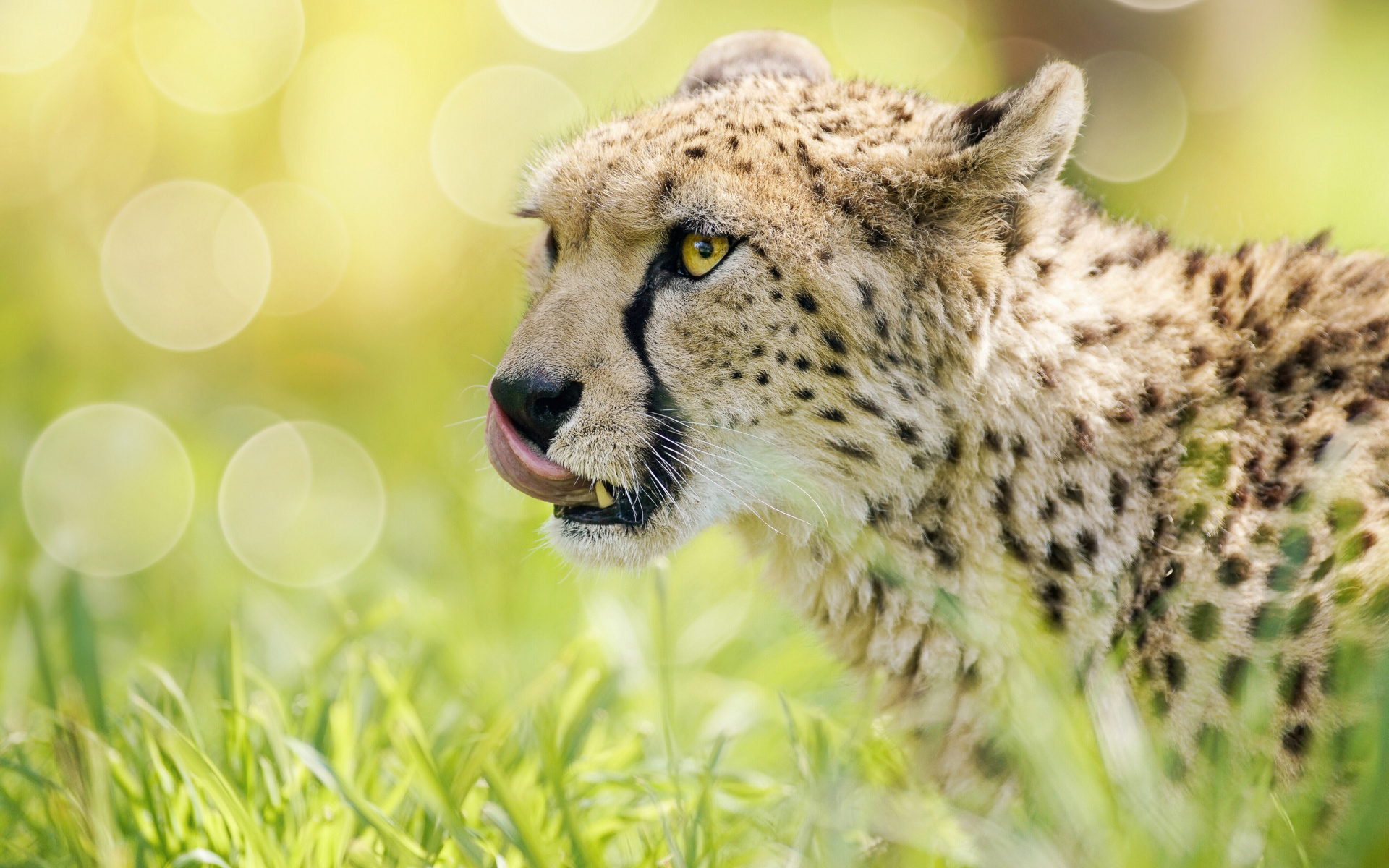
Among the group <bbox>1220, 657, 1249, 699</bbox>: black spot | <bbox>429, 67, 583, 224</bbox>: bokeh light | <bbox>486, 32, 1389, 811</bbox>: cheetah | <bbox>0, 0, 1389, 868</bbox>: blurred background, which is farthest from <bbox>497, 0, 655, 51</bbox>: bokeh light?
<bbox>1220, 657, 1249, 699</bbox>: black spot

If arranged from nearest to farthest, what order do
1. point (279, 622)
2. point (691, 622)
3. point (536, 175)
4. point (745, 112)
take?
point (745, 112), point (536, 175), point (279, 622), point (691, 622)

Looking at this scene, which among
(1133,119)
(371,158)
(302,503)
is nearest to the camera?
(302,503)

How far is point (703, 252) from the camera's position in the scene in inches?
98.6

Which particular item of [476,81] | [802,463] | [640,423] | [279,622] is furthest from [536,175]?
[476,81]

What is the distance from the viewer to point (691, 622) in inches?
164

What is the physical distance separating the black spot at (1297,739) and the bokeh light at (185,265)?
19.8 feet

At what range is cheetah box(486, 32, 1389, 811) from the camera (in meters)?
2.39

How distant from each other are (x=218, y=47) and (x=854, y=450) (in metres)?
5.70

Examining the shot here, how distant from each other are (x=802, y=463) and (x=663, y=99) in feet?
4.34

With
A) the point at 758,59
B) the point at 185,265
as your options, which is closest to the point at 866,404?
the point at 758,59

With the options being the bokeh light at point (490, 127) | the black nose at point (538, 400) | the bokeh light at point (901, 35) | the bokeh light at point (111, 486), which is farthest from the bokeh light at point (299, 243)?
the black nose at point (538, 400)

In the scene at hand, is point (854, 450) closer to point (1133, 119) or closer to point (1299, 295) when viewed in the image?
point (1299, 295)

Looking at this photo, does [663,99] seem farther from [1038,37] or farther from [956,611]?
[1038,37]

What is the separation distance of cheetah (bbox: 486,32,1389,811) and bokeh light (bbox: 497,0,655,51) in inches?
204
